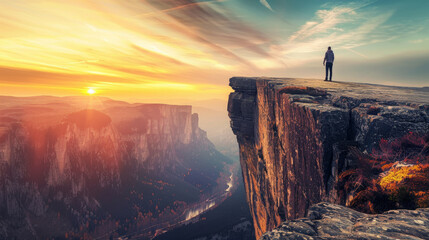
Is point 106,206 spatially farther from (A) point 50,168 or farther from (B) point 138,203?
(A) point 50,168

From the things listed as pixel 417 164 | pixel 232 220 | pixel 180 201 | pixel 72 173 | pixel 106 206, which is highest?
pixel 417 164

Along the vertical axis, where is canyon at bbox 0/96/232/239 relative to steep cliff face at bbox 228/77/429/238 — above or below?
below

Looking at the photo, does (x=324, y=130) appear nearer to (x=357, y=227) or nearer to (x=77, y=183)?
(x=357, y=227)

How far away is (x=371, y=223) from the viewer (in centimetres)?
634

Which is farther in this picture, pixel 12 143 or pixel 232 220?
pixel 232 220

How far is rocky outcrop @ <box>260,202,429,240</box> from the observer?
18.2ft

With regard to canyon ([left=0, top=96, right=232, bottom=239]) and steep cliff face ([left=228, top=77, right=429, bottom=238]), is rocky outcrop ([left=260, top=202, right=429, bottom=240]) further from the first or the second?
canyon ([left=0, top=96, right=232, bottom=239])

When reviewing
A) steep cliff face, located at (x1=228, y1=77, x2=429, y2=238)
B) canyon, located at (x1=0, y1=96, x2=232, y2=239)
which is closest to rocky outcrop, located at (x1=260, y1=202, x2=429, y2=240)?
steep cliff face, located at (x1=228, y1=77, x2=429, y2=238)

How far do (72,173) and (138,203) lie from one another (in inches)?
1919

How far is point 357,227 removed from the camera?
6285 mm

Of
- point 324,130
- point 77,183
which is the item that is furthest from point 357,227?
point 77,183

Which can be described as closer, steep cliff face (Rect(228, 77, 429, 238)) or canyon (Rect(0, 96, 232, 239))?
steep cliff face (Rect(228, 77, 429, 238))

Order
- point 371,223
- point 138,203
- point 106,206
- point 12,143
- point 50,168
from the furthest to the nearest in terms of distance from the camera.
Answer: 1. point 138,203
2. point 106,206
3. point 50,168
4. point 12,143
5. point 371,223

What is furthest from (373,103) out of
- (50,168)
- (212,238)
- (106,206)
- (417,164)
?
(106,206)
